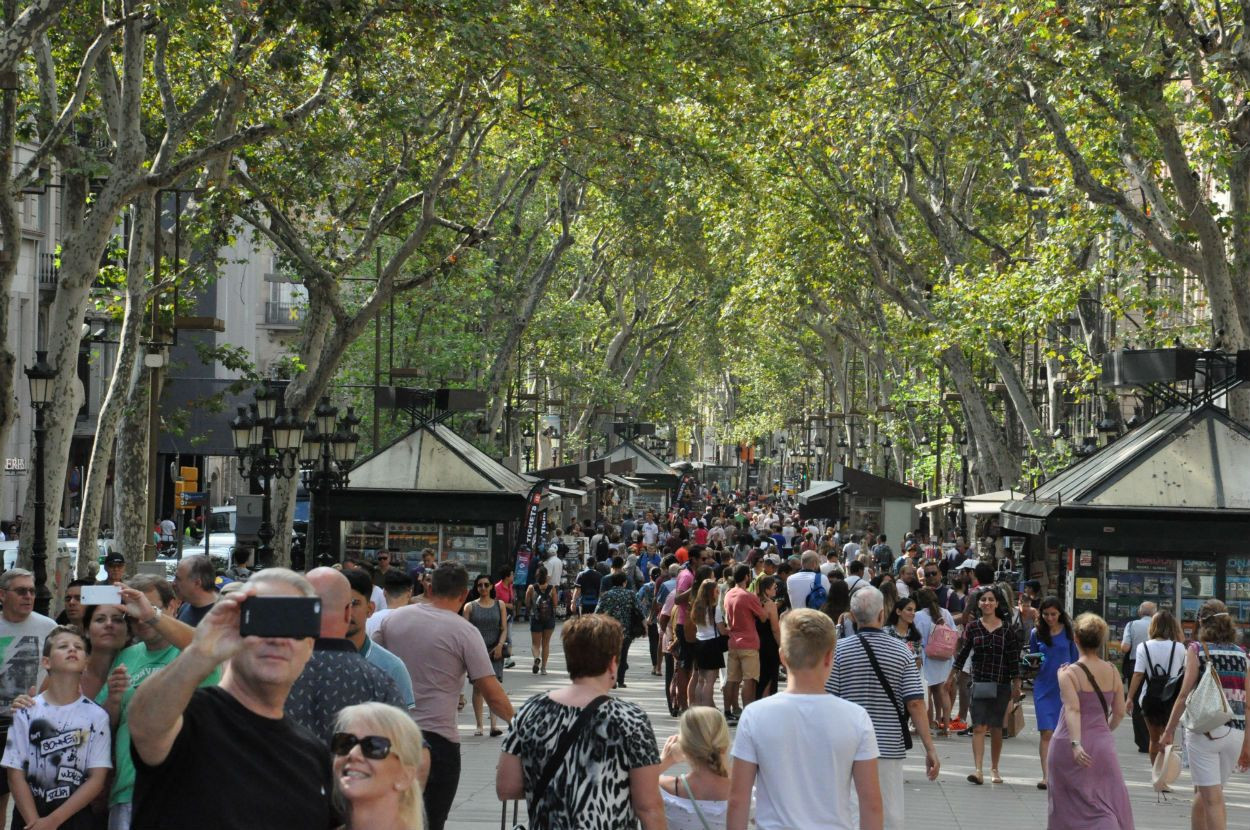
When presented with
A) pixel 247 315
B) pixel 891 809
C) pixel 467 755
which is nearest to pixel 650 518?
pixel 247 315

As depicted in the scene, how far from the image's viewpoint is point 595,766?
565 centimetres

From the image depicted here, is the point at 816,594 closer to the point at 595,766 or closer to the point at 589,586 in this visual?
the point at 589,586

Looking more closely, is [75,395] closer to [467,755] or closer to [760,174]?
[467,755]

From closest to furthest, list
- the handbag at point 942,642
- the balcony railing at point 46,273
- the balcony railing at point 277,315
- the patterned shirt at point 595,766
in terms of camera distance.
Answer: the patterned shirt at point 595,766
the handbag at point 942,642
the balcony railing at point 46,273
the balcony railing at point 277,315

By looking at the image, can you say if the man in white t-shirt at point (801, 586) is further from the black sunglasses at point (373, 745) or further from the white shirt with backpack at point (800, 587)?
the black sunglasses at point (373, 745)

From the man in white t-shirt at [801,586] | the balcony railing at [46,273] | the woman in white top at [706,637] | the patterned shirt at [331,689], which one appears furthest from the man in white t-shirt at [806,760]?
the balcony railing at [46,273]

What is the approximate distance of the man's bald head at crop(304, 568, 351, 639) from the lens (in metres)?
5.91

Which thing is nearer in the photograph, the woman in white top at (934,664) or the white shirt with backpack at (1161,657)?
the white shirt with backpack at (1161,657)

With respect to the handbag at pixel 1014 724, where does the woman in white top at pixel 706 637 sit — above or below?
above

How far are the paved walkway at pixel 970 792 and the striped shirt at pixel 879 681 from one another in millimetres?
2458

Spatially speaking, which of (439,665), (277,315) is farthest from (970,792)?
(277,315)

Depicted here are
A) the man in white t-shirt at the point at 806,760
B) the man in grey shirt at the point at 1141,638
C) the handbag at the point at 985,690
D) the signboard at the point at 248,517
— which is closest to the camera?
the man in white t-shirt at the point at 806,760

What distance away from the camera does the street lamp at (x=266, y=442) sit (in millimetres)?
21547

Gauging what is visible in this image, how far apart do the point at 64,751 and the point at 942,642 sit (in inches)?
378
